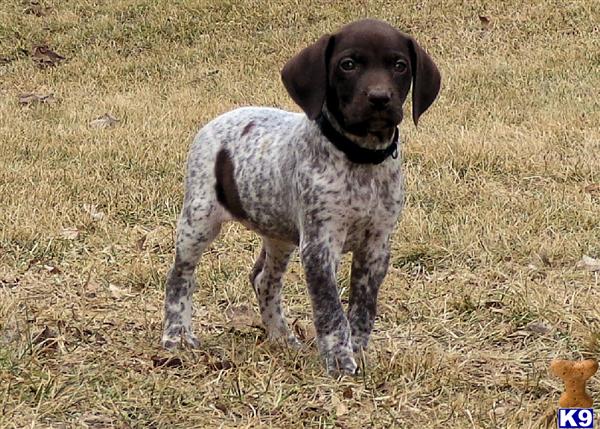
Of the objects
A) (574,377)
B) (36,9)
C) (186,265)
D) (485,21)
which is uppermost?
(574,377)

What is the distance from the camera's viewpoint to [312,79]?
172 inches

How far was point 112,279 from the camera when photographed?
19.8ft

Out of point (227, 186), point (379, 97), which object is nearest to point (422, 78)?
point (379, 97)

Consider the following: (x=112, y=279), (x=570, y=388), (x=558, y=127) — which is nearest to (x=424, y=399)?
(x=570, y=388)

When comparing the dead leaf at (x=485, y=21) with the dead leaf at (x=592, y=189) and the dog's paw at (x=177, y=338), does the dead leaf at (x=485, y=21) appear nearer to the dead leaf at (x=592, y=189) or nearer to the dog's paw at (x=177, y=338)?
the dead leaf at (x=592, y=189)

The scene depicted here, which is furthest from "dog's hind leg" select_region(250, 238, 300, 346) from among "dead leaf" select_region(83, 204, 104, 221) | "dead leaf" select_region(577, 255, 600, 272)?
"dead leaf" select_region(83, 204, 104, 221)

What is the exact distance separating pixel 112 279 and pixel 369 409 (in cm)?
241

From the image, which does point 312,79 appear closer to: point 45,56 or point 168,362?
point 168,362

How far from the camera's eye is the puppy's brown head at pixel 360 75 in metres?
4.18

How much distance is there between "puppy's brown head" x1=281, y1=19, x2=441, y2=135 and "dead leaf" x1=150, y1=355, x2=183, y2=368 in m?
1.29

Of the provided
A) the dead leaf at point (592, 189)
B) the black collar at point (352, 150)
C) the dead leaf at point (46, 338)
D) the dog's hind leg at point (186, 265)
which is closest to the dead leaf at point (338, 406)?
the black collar at point (352, 150)

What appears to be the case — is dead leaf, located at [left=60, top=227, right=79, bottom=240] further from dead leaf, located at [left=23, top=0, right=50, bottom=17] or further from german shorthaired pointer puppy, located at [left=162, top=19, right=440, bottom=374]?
dead leaf, located at [left=23, top=0, right=50, bottom=17]

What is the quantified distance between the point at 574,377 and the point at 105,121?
23.6 ft

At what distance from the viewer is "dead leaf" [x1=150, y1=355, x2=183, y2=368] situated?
4.65 m
